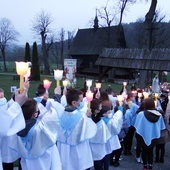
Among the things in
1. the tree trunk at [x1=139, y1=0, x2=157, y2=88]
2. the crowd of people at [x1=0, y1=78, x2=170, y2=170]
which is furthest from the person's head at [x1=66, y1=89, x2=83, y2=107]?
the tree trunk at [x1=139, y1=0, x2=157, y2=88]

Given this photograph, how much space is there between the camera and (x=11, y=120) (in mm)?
2760

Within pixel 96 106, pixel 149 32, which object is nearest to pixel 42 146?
pixel 96 106

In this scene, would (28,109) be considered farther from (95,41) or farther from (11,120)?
(95,41)

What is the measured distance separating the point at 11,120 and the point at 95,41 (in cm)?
4782

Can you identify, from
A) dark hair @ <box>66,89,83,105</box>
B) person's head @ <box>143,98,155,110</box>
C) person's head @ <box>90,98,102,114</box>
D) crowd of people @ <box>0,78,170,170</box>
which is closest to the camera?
crowd of people @ <box>0,78,170,170</box>

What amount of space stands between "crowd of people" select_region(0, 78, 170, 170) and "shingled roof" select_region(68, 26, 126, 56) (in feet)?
126

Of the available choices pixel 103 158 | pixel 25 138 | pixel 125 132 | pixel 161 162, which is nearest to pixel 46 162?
pixel 25 138

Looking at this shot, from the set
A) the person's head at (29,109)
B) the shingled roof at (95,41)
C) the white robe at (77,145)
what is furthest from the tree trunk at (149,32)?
the shingled roof at (95,41)

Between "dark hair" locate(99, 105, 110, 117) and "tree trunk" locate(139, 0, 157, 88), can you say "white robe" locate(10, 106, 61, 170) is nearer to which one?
"dark hair" locate(99, 105, 110, 117)

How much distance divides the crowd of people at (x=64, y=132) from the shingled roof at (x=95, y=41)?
38492 mm

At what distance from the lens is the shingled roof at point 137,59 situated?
12000mm

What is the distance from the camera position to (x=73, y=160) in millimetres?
4379

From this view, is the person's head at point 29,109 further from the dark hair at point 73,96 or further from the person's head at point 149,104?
the person's head at point 149,104

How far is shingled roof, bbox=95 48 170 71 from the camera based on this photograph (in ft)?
39.4
